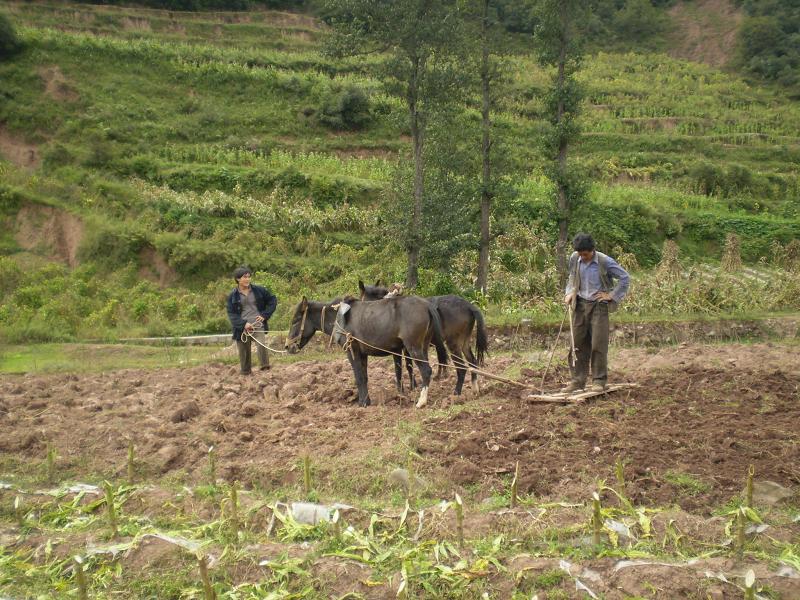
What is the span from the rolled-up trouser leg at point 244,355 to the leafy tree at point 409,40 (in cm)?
773

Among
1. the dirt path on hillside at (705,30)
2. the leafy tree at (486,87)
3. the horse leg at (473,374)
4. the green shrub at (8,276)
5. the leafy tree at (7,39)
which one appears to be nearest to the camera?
the horse leg at (473,374)

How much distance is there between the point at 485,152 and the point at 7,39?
31.4m

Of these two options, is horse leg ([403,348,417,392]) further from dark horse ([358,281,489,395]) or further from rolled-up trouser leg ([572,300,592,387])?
rolled-up trouser leg ([572,300,592,387])

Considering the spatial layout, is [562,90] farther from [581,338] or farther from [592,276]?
[581,338]

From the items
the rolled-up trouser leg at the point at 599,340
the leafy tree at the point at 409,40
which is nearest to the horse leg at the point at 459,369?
the rolled-up trouser leg at the point at 599,340

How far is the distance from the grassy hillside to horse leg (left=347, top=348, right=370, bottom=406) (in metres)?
8.45

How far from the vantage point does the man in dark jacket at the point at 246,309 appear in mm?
12516

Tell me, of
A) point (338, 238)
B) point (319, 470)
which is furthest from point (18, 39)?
point (319, 470)

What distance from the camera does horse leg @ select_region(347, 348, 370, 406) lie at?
35.3ft

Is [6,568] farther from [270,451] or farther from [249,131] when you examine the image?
[249,131]

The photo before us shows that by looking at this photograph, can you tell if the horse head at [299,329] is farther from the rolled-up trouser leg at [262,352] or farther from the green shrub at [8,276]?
the green shrub at [8,276]

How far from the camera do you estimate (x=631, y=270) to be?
24453 mm

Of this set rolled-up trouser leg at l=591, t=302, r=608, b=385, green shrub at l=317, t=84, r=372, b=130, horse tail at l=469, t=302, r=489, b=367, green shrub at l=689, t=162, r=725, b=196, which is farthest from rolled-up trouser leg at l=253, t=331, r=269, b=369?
green shrub at l=317, t=84, r=372, b=130

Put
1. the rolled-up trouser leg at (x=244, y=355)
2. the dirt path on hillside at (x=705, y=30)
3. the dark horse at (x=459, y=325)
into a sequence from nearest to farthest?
the dark horse at (x=459, y=325), the rolled-up trouser leg at (x=244, y=355), the dirt path on hillside at (x=705, y=30)
